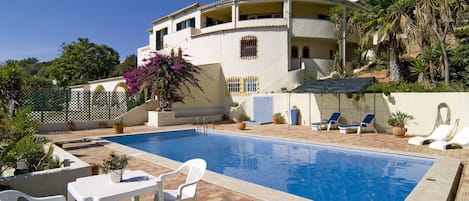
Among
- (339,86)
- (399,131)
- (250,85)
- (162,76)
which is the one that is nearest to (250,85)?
(250,85)

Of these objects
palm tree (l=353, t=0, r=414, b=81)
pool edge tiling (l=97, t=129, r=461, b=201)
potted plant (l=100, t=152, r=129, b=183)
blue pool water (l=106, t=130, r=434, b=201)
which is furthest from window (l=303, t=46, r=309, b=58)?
potted plant (l=100, t=152, r=129, b=183)

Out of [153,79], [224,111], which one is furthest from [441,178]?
[224,111]

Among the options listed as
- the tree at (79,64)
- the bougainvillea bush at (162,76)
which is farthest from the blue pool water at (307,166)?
the tree at (79,64)

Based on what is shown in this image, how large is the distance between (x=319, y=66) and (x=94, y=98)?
1835 cm

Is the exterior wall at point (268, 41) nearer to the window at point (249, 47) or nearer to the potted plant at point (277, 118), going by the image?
the window at point (249, 47)

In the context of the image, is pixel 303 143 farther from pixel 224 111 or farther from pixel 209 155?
pixel 224 111

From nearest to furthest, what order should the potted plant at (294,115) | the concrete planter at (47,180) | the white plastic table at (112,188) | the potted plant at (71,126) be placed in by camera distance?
the white plastic table at (112,188), the concrete planter at (47,180), the potted plant at (71,126), the potted plant at (294,115)

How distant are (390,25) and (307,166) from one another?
37.7 feet

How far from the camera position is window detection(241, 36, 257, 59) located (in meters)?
24.2

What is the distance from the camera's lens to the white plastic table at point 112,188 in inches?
147

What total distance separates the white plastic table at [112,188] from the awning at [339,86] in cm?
1323

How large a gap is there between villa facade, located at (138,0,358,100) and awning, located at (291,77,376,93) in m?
6.21

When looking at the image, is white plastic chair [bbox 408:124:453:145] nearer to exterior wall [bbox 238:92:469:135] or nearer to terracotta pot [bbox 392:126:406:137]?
terracotta pot [bbox 392:126:406:137]

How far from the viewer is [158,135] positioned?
1633 centimetres
